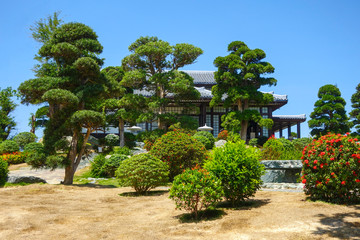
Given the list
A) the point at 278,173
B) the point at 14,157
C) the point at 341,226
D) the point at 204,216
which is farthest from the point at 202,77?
the point at 341,226

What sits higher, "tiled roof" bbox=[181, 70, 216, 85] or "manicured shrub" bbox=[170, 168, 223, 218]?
"tiled roof" bbox=[181, 70, 216, 85]

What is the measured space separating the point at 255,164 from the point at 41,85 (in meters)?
9.67

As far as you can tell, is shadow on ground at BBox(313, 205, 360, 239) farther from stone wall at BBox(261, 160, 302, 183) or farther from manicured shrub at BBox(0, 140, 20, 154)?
manicured shrub at BBox(0, 140, 20, 154)

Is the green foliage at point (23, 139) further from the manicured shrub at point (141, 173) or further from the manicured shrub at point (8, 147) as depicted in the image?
the manicured shrub at point (141, 173)

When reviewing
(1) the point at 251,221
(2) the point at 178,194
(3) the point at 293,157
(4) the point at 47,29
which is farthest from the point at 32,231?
(4) the point at 47,29

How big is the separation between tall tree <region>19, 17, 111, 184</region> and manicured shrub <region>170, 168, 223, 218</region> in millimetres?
7072

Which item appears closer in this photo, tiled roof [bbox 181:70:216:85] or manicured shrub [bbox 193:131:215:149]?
manicured shrub [bbox 193:131:215:149]

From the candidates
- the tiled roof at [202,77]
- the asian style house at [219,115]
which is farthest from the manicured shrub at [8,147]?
the tiled roof at [202,77]

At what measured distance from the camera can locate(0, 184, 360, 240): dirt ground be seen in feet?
15.6

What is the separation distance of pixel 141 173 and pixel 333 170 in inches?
211

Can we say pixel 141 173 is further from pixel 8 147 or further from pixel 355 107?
pixel 355 107

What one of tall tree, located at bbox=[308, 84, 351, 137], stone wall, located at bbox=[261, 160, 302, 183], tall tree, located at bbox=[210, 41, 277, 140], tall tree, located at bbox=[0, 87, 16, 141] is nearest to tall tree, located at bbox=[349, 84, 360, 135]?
tall tree, located at bbox=[308, 84, 351, 137]

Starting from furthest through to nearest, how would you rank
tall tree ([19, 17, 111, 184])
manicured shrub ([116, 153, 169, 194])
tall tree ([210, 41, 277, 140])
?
tall tree ([210, 41, 277, 140]) < tall tree ([19, 17, 111, 184]) < manicured shrub ([116, 153, 169, 194])

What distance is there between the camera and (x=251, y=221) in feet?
17.3
